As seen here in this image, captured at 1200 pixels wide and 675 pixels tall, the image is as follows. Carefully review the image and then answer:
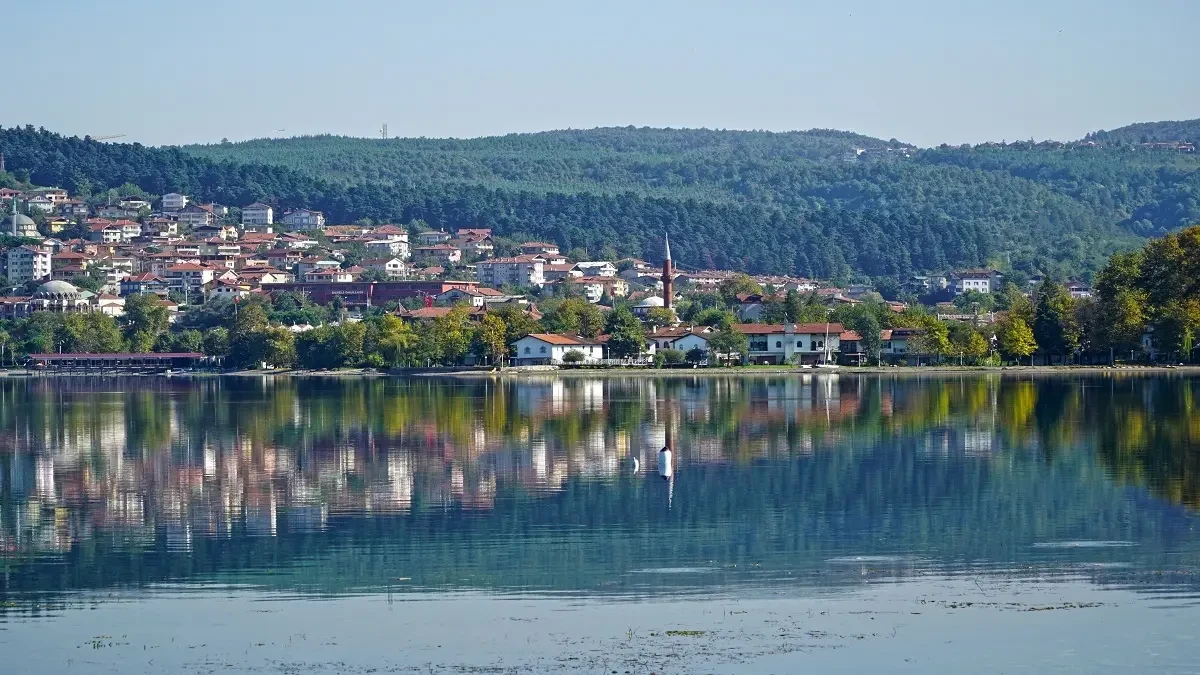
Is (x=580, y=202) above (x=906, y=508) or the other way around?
above

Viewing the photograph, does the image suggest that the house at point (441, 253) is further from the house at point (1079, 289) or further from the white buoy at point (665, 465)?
the white buoy at point (665, 465)

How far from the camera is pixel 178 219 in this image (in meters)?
148

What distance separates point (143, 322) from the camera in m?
94.8

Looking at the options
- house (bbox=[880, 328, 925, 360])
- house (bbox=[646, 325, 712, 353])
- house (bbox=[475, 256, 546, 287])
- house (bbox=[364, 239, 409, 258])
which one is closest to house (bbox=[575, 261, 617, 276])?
house (bbox=[475, 256, 546, 287])

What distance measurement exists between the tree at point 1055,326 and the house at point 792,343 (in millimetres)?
9672

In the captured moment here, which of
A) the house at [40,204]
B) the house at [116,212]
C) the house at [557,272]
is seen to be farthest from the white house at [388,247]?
the house at [40,204]

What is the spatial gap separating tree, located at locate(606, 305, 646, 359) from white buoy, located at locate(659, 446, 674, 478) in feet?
161

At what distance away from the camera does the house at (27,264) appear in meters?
120

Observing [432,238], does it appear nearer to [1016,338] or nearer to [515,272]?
[515,272]

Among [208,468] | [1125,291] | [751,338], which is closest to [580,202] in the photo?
[751,338]

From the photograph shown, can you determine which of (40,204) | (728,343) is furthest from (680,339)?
(40,204)

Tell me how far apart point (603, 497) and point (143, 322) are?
77.3 m

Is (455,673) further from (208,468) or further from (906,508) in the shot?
(208,468)

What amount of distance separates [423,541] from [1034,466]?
426 inches
